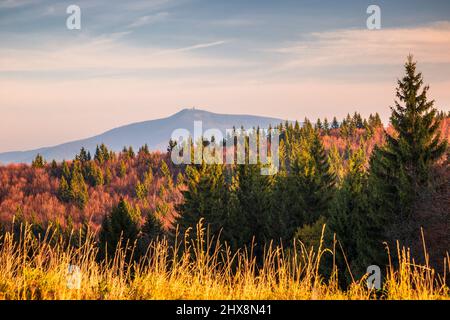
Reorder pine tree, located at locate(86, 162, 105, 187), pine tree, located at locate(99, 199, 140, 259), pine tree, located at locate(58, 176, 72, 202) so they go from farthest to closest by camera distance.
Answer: pine tree, located at locate(86, 162, 105, 187), pine tree, located at locate(58, 176, 72, 202), pine tree, located at locate(99, 199, 140, 259)

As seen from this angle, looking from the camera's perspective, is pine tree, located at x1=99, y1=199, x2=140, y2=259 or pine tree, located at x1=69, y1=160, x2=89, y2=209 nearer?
pine tree, located at x1=99, y1=199, x2=140, y2=259

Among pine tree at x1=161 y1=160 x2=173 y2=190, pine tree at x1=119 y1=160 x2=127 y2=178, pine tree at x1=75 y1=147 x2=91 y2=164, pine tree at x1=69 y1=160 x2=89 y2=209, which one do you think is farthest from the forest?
pine tree at x1=75 y1=147 x2=91 y2=164

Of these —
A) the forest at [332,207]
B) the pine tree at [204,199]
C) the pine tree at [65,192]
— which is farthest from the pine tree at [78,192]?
the pine tree at [204,199]

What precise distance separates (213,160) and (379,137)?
137 m

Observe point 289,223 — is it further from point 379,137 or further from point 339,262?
point 379,137

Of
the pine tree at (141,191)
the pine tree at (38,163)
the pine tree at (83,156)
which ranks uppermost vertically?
the pine tree at (83,156)

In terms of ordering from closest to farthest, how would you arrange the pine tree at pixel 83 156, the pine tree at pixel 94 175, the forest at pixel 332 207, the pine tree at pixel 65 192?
the forest at pixel 332 207, the pine tree at pixel 65 192, the pine tree at pixel 94 175, the pine tree at pixel 83 156

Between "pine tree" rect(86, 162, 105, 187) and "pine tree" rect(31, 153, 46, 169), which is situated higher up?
"pine tree" rect(31, 153, 46, 169)

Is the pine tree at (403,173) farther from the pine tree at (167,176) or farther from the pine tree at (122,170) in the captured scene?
the pine tree at (122,170)

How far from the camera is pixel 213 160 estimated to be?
52.9 m

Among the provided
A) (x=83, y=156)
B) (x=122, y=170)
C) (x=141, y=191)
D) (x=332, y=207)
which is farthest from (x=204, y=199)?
(x=83, y=156)

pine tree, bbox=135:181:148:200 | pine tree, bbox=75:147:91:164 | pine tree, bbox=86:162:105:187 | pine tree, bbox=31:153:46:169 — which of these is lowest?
pine tree, bbox=135:181:148:200

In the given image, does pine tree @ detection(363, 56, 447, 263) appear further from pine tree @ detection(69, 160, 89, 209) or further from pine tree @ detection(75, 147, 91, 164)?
pine tree @ detection(75, 147, 91, 164)
